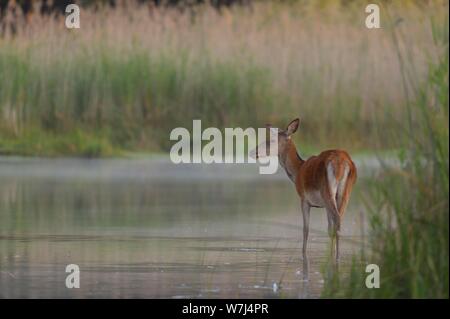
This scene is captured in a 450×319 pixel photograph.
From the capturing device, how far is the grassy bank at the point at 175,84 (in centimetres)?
1842

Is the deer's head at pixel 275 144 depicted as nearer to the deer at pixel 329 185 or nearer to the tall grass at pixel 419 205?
the deer at pixel 329 185

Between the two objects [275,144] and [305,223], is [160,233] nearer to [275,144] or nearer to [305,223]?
[275,144]

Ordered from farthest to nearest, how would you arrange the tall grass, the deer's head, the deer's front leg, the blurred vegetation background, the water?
the blurred vegetation background, the deer's head, the deer's front leg, the water, the tall grass

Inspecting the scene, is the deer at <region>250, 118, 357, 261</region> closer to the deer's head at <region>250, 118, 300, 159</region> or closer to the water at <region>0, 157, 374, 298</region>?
the water at <region>0, 157, 374, 298</region>

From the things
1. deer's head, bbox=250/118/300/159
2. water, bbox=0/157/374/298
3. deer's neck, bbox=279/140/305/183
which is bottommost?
water, bbox=0/157/374/298

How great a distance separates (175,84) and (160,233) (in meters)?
8.40

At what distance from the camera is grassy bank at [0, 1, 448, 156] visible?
18422 mm

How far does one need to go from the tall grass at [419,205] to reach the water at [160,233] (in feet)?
2.34

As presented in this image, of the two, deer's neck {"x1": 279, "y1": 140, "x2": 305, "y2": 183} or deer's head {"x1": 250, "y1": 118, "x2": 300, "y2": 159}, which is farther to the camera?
deer's head {"x1": 250, "y1": 118, "x2": 300, "y2": 159}

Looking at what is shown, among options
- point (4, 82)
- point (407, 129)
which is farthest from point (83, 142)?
point (407, 129)

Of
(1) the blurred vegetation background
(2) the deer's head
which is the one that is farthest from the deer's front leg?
(1) the blurred vegetation background

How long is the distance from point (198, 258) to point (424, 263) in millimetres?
2737

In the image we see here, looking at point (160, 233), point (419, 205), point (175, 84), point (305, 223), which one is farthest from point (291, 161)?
point (175, 84)

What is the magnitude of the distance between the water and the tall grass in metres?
0.71
